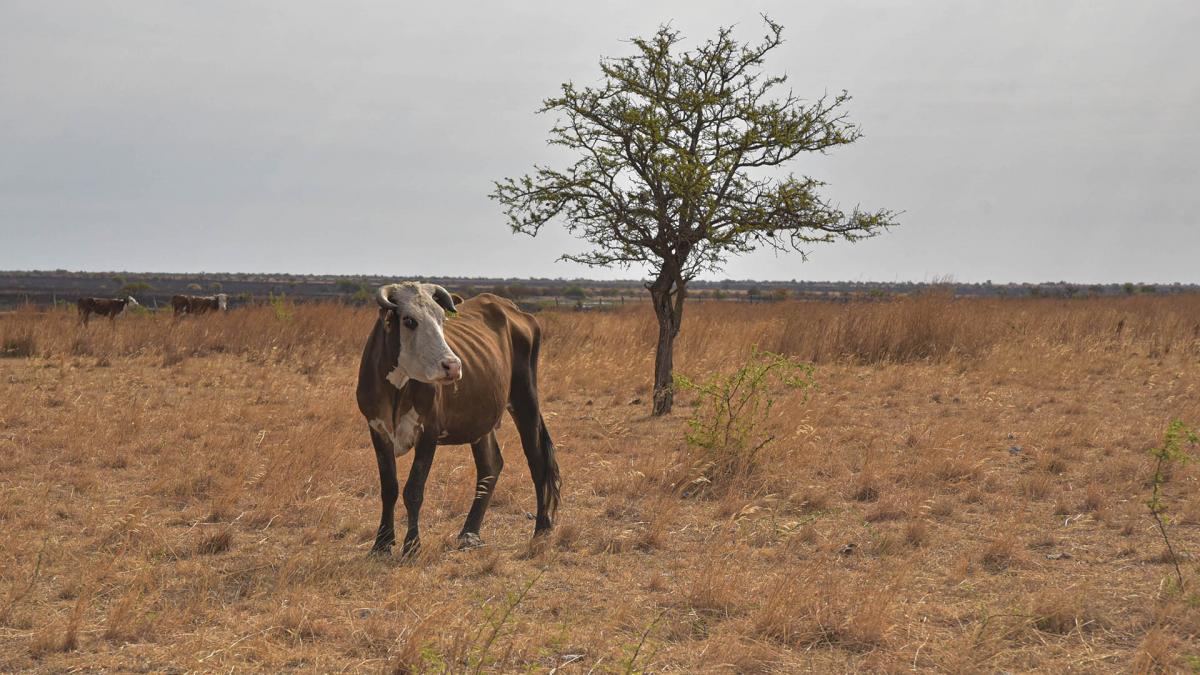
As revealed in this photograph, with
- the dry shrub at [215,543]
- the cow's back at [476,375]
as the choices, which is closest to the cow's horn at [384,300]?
the cow's back at [476,375]

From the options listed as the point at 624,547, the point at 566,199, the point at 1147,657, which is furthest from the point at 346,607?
the point at 566,199

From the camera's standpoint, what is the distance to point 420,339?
Result: 5629 mm

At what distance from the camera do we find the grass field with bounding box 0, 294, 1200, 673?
4.56m

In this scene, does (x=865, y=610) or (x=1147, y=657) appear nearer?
(x=1147, y=657)

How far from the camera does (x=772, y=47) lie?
40.2 feet

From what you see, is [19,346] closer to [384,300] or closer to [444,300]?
[444,300]

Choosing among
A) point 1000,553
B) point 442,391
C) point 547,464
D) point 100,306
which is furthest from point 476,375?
point 100,306

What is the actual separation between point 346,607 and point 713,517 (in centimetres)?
329

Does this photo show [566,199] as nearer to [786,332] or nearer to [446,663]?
[786,332]

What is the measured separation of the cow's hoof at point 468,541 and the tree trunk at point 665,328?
6.08 metres

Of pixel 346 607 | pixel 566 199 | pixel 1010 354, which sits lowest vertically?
pixel 346 607

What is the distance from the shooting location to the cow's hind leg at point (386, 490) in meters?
6.02

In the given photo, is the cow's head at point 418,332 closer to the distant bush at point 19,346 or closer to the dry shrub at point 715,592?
the dry shrub at point 715,592

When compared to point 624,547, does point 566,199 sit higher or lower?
higher
